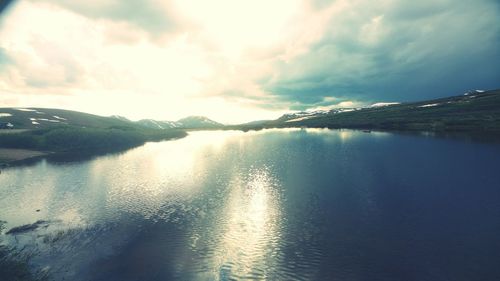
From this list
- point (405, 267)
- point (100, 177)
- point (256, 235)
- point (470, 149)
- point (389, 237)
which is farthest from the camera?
point (470, 149)

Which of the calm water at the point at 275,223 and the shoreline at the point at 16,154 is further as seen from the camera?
the shoreline at the point at 16,154

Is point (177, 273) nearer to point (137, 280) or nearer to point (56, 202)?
point (137, 280)

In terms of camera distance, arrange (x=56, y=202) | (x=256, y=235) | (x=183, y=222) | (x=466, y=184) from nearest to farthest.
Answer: (x=256, y=235) → (x=183, y=222) → (x=466, y=184) → (x=56, y=202)

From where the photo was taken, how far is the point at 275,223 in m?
45.6

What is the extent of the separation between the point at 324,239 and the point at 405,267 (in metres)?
10.9

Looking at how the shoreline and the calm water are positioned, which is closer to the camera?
the calm water

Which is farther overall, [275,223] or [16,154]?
[16,154]

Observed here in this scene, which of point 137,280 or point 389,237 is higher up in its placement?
point 389,237

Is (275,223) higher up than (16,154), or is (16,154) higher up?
(275,223)

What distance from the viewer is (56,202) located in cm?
6431

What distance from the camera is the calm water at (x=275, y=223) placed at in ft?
105

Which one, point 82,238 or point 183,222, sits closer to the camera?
point 82,238

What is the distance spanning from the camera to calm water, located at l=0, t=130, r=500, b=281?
1262 inches

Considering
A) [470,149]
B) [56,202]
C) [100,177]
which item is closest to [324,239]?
[56,202]
